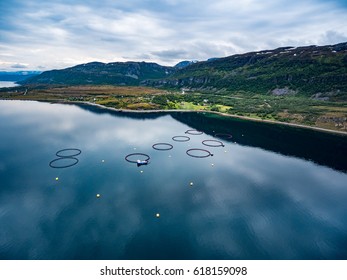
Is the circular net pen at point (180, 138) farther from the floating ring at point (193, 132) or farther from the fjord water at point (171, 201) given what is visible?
the floating ring at point (193, 132)

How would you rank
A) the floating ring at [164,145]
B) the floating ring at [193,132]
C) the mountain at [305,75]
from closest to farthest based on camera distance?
1. the floating ring at [164,145]
2. the floating ring at [193,132]
3. the mountain at [305,75]

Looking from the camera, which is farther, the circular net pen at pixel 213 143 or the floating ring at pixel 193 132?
the floating ring at pixel 193 132

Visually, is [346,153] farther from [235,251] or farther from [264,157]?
[235,251]

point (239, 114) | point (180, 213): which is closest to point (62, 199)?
point (180, 213)

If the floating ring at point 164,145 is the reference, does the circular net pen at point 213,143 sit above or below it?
below

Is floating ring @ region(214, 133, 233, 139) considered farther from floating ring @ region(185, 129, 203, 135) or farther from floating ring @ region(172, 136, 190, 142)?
floating ring @ region(172, 136, 190, 142)

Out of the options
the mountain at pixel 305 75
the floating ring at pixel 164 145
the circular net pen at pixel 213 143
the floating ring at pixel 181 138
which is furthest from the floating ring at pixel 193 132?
the mountain at pixel 305 75

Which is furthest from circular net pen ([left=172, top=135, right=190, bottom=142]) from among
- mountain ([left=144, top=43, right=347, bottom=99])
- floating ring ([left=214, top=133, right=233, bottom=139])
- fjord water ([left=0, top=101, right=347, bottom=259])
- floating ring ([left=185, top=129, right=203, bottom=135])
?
mountain ([left=144, top=43, right=347, bottom=99])

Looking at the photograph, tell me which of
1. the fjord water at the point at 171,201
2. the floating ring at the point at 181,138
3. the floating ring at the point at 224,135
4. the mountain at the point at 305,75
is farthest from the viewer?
the mountain at the point at 305,75

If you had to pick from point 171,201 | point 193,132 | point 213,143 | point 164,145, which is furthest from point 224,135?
point 171,201
